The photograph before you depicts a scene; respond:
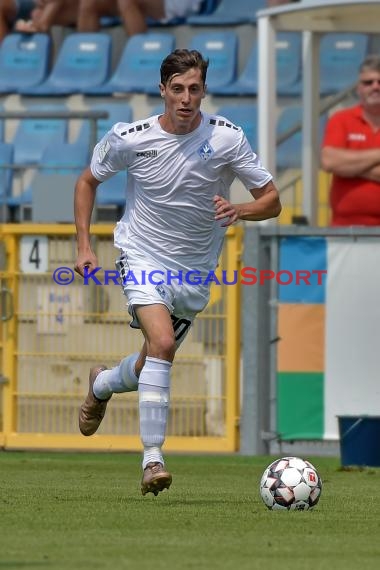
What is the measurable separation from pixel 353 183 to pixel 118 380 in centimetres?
466

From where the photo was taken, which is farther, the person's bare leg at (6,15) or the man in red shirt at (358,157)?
the person's bare leg at (6,15)

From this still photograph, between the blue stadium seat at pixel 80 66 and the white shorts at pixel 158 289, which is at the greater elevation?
the blue stadium seat at pixel 80 66

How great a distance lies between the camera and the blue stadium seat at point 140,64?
60.3ft

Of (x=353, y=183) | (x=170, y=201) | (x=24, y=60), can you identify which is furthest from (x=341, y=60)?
(x=170, y=201)

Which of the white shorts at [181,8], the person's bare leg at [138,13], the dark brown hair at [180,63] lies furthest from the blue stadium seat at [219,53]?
the dark brown hair at [180,63]

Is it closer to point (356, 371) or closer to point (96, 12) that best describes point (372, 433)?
point (356, 371)

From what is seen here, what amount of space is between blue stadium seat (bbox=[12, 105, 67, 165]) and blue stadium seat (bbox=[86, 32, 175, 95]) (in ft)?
2.02

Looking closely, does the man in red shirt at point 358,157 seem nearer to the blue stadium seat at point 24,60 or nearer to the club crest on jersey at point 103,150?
the club crest on jersey at point 103,150

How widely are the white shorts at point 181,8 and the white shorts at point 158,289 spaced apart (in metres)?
10.9

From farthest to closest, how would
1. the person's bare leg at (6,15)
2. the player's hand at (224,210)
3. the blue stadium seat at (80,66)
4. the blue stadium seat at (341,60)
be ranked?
the person's bare leg at (6,15) → the blue stadium seat at (80,66) → the blue stadium seat at (341,60) → the player's hand at (224,210)

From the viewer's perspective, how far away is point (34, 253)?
44.4 ft

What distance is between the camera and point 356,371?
12.6 metres

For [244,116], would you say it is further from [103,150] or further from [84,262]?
[84,262]

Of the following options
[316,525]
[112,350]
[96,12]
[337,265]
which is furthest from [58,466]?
[96,12]
